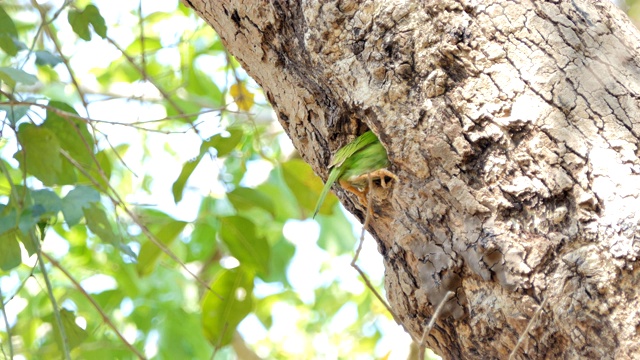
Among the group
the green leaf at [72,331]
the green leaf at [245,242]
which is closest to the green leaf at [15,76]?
the green leaf at [72,331]

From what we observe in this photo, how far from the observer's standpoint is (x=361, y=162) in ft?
5.21

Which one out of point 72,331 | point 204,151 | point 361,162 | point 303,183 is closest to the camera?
point 361,162

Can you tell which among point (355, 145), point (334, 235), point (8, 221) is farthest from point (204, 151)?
point (334, 235)

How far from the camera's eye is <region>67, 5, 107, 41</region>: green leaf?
230 cm

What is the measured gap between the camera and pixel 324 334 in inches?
284

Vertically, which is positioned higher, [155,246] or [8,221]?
[8,221]

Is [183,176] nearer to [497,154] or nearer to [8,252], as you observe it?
[8,252]

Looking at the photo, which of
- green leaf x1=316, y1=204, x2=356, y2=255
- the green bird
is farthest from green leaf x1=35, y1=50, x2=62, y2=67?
green leaf x1=316, y1=204, x2=356, y2=255

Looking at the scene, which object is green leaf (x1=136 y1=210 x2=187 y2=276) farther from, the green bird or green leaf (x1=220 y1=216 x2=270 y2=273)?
the green bird

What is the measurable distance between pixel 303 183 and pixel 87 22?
40.6 inches

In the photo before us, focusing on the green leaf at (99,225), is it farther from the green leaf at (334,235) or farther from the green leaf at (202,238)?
the green leaf at (334,235)

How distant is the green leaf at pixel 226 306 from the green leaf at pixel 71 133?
679 millimetres

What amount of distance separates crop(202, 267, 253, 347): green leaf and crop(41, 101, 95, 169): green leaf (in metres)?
0.68

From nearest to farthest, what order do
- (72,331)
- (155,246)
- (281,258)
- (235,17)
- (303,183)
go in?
(235,17), (72,331), (155,246), (303,183), (281,258)
